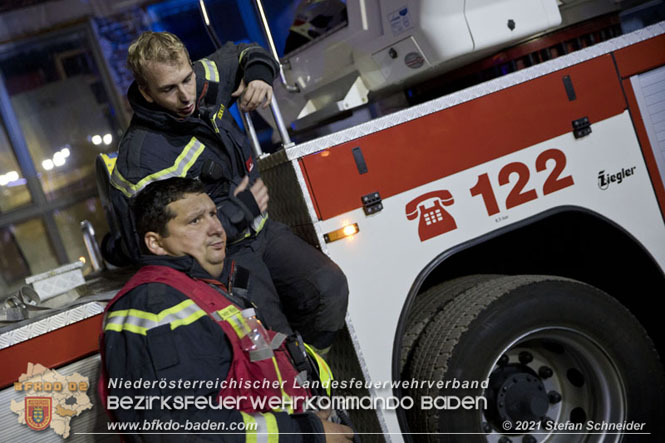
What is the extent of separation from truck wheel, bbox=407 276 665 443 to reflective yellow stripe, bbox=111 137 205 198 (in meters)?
1.17

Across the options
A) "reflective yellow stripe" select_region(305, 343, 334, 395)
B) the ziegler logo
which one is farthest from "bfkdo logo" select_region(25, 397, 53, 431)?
the ziegler logo

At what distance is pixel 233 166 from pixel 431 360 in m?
1.11

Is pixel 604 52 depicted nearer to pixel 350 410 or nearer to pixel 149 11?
pixel 350 410

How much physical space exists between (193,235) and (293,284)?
19.3 inches

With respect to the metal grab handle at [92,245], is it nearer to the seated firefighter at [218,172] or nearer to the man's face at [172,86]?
the seated firefighter at [218,172]

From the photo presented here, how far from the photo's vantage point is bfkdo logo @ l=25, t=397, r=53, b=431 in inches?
74.9

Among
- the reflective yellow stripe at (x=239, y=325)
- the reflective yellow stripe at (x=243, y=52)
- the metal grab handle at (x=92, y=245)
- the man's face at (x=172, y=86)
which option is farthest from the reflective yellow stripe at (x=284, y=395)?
the metal grab handle at (x=92, y=245)

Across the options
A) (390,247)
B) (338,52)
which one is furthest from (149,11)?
(390,247)

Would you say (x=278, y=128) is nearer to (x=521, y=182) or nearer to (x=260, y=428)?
(x=521, y=182)

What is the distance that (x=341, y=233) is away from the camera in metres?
2.29

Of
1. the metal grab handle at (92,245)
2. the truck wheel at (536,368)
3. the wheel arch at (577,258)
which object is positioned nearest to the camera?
the truck wheel at (536,368)

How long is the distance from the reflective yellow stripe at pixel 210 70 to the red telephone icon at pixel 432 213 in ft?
3.20

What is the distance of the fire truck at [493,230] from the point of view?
2305 mm

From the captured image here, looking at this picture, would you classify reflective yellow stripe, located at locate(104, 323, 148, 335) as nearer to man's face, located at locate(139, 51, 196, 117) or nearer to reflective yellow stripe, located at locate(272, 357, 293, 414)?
reflective yellow stripe, located at locate(272, 357, 293, 414)
